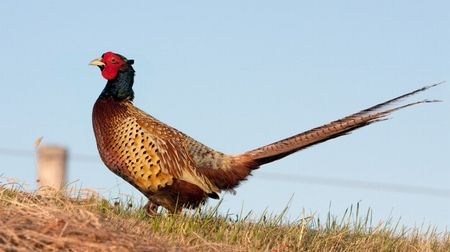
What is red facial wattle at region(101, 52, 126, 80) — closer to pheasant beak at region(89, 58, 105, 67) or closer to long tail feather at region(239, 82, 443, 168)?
pheasant beak at region(89, 58, 105, 67)

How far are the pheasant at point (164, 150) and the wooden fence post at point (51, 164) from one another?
40 cm

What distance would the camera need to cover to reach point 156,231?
746 cm

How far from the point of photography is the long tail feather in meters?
8.65

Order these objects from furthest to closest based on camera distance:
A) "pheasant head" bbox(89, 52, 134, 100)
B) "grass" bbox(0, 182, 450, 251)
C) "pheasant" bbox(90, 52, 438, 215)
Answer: "pheasant head" bbox(89, 52, 134, 100) < "pheasant" bbox(90, 52, 438, 215) < "grass" bbox(0, 182, 450, 251)

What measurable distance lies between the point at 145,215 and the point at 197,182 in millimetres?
A: 598

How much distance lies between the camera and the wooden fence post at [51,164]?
879 cm

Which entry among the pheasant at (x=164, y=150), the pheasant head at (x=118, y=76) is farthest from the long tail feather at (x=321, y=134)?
the pheasant head at (x=118, y=76)

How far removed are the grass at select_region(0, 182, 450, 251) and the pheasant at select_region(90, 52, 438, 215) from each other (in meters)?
0.28

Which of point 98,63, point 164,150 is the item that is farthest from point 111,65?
point 164,150

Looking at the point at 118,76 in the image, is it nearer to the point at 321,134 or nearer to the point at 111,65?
the point at 111,65

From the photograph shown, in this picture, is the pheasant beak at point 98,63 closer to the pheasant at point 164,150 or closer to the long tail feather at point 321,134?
the pheasant at point 164,150

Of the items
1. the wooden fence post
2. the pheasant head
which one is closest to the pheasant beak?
the pheasant head

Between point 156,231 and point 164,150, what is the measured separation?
1497 millimetres

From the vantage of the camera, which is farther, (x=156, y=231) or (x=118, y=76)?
(x=118, y=76)
